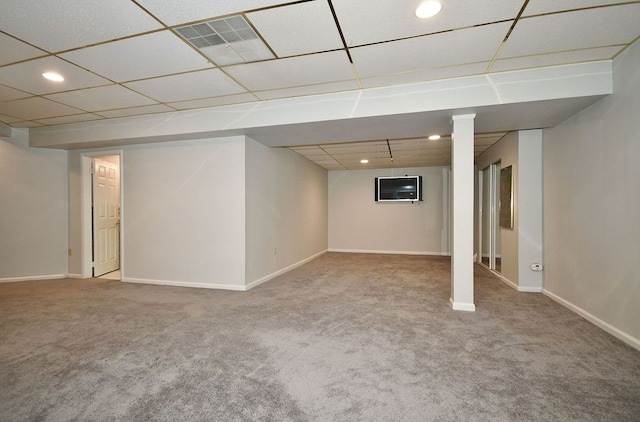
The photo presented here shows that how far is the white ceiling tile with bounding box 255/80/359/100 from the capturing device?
306cm

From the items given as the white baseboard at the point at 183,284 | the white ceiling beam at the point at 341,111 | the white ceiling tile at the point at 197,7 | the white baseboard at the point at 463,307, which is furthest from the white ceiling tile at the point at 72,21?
the white baseboard at the point at 463,307

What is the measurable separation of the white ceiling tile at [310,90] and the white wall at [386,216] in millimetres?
4893

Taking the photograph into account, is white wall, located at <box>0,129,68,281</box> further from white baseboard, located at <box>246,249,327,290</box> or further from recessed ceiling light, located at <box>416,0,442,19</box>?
recessed ceiling light, located at <box>416,0,442,19</box>

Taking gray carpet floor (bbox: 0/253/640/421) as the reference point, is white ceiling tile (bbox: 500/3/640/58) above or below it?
above

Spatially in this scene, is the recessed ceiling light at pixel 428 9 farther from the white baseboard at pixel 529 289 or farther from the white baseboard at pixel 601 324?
the white baseboard at pixel 529 289

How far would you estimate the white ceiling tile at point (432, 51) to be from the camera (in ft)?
7.19

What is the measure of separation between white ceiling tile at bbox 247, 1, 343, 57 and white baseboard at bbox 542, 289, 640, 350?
11.2 ft

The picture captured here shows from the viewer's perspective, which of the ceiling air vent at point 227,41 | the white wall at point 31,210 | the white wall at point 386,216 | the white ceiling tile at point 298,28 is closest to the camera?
the white ceiling tile at point 298,28

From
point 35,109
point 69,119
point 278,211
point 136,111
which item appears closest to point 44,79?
point 136,111

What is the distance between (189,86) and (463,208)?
3.30m

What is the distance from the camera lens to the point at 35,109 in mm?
3750

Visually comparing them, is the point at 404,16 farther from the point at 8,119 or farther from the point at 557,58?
the point at 8,119

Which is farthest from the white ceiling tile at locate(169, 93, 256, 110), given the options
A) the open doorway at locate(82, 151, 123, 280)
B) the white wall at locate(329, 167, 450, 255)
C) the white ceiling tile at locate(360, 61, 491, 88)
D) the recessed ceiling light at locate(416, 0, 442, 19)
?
the white wall at locate(329, 167, 450, 255)

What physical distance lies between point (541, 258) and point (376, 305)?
2.46m
